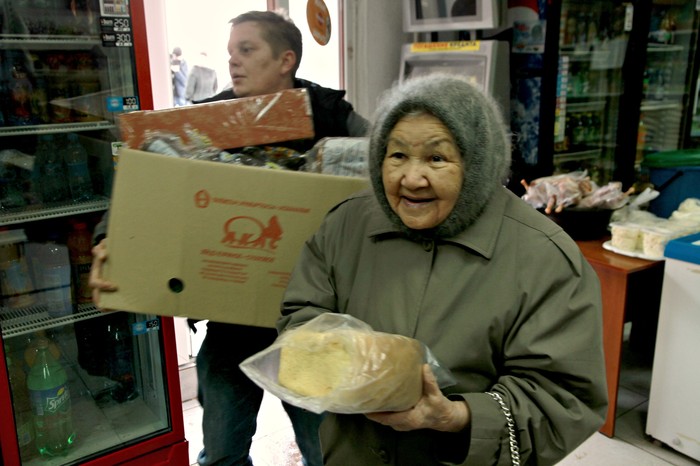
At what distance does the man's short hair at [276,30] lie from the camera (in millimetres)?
1909

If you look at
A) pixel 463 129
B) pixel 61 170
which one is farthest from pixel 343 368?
pixel 61 170

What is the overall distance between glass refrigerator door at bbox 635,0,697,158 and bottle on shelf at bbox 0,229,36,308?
374 cm

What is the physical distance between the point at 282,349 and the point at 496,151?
59 cm

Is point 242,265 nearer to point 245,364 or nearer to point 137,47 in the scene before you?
point 245,364

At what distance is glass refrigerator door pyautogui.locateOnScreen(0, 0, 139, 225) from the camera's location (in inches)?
80.4

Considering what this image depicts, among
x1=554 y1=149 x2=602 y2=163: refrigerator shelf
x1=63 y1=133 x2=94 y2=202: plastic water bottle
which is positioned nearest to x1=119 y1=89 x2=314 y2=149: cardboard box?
x1=63 y1=133 x2=94 y2=202: plastic water bottle

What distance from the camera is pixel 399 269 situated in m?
1.26

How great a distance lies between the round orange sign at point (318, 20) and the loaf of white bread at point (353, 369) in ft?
7.54

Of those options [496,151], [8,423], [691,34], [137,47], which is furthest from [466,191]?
[691,34]

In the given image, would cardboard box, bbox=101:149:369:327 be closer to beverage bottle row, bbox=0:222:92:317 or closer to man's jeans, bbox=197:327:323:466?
man's jeans, bbox=197:327:323:466

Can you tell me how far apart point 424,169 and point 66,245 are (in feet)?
5.46

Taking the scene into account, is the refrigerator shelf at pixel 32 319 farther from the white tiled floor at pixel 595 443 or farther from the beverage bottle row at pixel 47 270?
the white tiled floor at pixel 595 443

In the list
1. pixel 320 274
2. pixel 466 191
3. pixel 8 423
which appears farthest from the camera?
pixel 8 423

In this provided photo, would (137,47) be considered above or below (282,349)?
above
